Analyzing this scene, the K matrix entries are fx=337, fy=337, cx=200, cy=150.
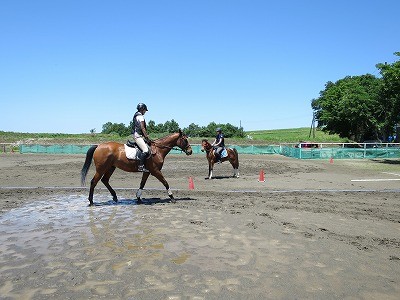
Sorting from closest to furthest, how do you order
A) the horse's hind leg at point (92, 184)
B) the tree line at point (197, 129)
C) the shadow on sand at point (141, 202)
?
the horse's hind leg at point (92, 184), the shadow on sand at point (141, 202), the tree line at point (197, 129)

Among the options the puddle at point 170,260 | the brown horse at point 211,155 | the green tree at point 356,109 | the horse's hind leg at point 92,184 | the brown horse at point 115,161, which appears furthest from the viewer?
the green tree at point 356,109

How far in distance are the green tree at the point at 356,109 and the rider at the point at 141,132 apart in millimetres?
40155

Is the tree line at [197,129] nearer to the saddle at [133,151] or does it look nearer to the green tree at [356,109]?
the green tree at [356,109]

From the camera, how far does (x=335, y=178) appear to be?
18.4 m

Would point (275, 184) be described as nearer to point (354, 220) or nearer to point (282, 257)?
point (354, 220)

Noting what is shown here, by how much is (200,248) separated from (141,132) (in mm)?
5267

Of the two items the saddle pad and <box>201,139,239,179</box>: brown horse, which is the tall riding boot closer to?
the saddle pad

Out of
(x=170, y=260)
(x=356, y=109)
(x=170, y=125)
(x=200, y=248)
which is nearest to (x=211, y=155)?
(x=200, y=248)

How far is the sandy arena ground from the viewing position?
454 cm

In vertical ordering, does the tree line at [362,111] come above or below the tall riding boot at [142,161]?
above

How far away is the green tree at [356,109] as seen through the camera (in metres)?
Answer: 49.8

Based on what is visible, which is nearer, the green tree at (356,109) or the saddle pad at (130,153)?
the saddle pad at (130,153)

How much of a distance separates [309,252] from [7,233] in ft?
20.2

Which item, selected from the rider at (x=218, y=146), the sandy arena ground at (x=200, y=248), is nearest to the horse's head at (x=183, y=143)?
the sandy arena ground at (x=200, y=248)
